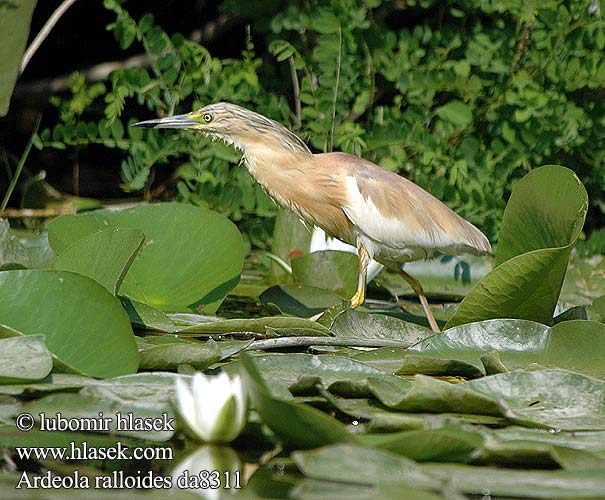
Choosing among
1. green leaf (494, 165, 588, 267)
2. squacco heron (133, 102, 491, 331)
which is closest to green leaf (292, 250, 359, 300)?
squacco heron (133, 102, 491, 331)

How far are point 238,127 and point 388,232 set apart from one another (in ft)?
1.93

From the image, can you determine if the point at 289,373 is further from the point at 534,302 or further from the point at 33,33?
the point at 33,33

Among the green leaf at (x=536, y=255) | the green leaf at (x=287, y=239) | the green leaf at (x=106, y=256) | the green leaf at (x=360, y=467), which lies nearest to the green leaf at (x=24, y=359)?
the green leaf at (x=106, y=256)

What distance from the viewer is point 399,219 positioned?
3.10 metres

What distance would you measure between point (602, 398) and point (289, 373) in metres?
0.62

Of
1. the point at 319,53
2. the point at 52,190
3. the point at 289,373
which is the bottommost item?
the point at 52,190

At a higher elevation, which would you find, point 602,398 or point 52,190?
point 602,398

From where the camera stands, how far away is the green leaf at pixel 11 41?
11.4ft

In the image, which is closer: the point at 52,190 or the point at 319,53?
the point at 319,53

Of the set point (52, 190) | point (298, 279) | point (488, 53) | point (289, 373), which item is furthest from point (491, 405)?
point (52, 190)

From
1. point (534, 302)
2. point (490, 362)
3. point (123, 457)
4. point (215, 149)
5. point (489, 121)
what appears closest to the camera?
point (123, 457)

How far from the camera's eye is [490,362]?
200 cm

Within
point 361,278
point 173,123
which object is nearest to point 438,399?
point 361,278

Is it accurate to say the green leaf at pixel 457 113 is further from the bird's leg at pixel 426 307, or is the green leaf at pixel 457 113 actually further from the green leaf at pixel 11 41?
the green leaf at pixel 11 41
